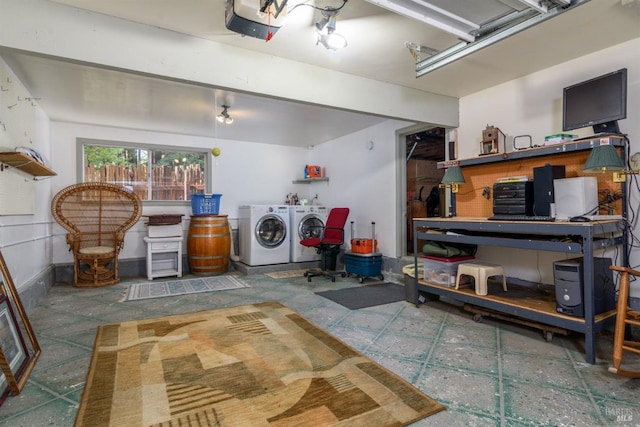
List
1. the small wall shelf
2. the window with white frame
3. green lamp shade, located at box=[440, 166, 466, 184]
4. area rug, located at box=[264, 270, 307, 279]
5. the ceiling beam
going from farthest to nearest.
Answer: the small wall shelf, the window with white frame, area rug, located at box=[264, 270, 307, 279], green lamp shade, located at box=[440, 166, 466, 184], the ceiling beam

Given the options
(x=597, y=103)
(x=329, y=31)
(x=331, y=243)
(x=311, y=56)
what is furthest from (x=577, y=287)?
(x=331, y=243)

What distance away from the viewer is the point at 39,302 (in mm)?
3555

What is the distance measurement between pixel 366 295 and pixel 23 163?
11.6 feet

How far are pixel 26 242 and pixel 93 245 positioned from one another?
1.31 meters

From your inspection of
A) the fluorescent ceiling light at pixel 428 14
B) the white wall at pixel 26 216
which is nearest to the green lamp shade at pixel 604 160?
the fluorescent ceiling light at pixel 428 14

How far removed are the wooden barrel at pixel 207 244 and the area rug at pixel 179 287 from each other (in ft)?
1.04

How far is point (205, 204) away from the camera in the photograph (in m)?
5.28

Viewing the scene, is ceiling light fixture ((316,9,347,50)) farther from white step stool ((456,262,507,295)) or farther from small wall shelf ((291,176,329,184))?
small wall shelf ((291,176,329,184))

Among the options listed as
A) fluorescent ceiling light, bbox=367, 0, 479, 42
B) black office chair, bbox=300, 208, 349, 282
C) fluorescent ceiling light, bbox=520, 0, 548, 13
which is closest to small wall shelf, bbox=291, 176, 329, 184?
black office chair, bbox=300, 208, 349, 282

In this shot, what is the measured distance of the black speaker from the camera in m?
2.60

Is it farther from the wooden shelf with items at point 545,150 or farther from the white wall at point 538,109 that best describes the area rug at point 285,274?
the wooden shelf with items at point 545,150

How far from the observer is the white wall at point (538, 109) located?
2.61 metres

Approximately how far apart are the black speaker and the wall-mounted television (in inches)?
15.8

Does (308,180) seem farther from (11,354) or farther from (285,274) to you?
(11,354)
